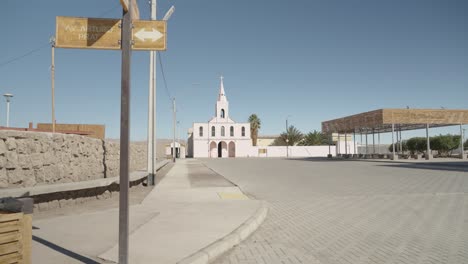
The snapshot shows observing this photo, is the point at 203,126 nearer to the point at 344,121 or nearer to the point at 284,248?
the point at 344,121

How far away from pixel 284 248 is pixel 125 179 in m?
2.91

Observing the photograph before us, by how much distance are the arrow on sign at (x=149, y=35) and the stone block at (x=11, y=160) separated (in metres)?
4.64

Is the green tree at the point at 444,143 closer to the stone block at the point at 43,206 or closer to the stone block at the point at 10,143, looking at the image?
the stone block at the point at 43,206

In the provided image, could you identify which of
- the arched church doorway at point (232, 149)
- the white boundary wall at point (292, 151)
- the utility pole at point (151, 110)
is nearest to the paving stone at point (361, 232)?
the utility pole at point (151, 110)

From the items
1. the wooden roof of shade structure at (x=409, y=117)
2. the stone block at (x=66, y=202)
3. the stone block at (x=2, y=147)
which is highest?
the wooden roof of shade structure at (x=409, y=117)

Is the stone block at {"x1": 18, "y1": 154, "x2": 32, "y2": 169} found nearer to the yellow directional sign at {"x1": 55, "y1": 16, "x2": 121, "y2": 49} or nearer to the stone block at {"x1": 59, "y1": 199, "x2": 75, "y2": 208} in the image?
the stone block at {"x1": 59, "y1": 199, "x2": 75, "y2": 208}

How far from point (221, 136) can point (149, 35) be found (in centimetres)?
7313

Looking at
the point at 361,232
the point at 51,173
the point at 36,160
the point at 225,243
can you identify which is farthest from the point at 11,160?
the point at 361,232

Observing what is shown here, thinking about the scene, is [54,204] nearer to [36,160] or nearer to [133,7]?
[36,160]

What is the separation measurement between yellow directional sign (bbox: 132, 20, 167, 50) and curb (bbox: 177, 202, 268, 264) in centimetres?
280

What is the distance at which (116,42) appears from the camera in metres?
4.46

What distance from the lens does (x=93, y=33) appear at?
14.6ft

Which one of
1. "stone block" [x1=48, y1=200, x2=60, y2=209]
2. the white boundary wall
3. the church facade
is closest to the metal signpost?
"stone block" [x1=48, y1=200, x2=60, y2=209]

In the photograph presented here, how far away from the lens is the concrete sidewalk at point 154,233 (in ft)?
15.4
